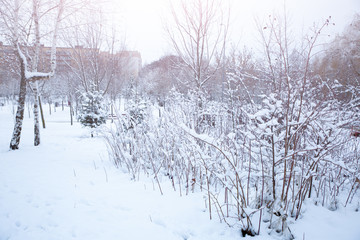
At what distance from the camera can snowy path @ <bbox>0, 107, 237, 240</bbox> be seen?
1920mm

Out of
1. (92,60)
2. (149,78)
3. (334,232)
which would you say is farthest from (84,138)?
(149,78)

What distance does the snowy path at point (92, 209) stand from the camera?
1.92 metres

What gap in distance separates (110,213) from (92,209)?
11.3 inches

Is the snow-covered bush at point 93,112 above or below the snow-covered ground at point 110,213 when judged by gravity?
above

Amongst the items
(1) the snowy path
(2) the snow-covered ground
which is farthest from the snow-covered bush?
(2) the snow-covered ground

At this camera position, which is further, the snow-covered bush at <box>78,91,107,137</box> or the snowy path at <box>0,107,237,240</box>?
the snow-covered bush at <box>78,91,107,137</box>

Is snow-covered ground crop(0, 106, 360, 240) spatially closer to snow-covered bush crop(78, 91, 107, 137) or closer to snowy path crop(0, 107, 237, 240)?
snowy path crop(0, 107, 237, 240)

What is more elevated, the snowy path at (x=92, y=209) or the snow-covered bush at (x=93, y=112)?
the snow-covered bush at (x=93, y=112)

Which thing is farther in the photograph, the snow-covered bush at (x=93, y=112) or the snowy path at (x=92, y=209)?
the snow-covered bush at (x=93, y=112)

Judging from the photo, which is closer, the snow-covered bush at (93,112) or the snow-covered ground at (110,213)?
the snow-covered ground at (110,213)

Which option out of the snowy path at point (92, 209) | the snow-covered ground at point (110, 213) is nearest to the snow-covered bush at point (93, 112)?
the snowy path at point (92, 209)

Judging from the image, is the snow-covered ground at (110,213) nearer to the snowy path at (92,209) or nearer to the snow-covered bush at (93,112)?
the snowy path at (92,209)

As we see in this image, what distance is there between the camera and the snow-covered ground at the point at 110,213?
6.16ft

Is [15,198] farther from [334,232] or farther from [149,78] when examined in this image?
[149,78]
